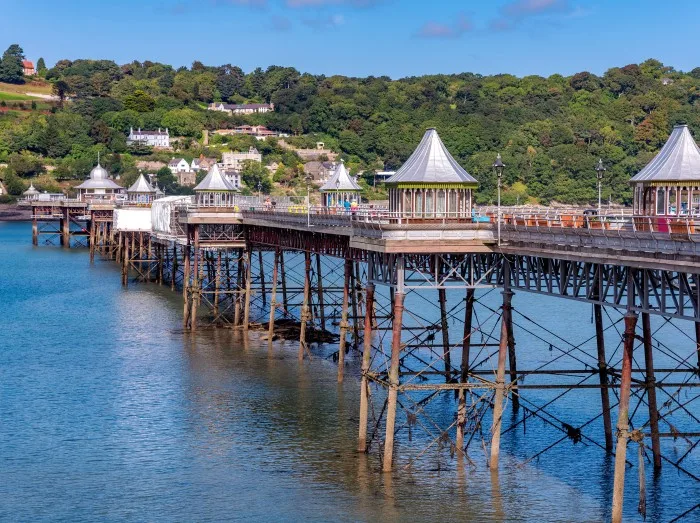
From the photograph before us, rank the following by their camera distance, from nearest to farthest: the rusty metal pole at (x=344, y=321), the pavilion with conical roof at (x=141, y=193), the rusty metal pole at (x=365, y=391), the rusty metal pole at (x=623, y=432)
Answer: the rusty metal pole at (x=623, y=432) → the rusty metal pole at (x=365, y=391) → the rusty metal pole at (x=344, y=321) → the pavilion with conical roof at (x=141, y=193)

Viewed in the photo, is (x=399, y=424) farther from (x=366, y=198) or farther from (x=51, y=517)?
(x=366, y=198)

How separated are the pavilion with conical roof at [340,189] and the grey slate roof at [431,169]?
26.7 metres

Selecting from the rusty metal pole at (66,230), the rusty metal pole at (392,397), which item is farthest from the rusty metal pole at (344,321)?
the rusty metal pole at (66,230)

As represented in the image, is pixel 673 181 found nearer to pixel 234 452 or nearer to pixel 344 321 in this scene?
pixel 344 321

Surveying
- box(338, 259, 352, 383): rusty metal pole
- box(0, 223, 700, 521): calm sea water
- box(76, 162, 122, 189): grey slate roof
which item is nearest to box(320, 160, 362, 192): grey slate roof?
box(0, 223, 700, 521): calm sea water

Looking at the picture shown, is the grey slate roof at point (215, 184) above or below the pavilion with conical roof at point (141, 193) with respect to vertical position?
above

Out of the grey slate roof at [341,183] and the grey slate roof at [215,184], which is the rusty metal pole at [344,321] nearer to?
the grey slate roof at [341,183]

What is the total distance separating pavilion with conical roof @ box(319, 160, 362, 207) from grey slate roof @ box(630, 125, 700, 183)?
32070 mm

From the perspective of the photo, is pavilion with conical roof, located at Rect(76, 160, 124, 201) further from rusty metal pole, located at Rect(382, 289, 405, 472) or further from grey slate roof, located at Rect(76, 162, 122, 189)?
rusty metal pole, located at Rect(382, 289, 405, 472)

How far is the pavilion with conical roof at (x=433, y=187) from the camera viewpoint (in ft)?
147

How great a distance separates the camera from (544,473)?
131 feet

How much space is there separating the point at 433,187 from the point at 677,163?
8741mm

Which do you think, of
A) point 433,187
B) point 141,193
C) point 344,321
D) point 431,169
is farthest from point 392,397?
point 141,193

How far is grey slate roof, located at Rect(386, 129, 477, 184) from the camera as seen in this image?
44.8m
